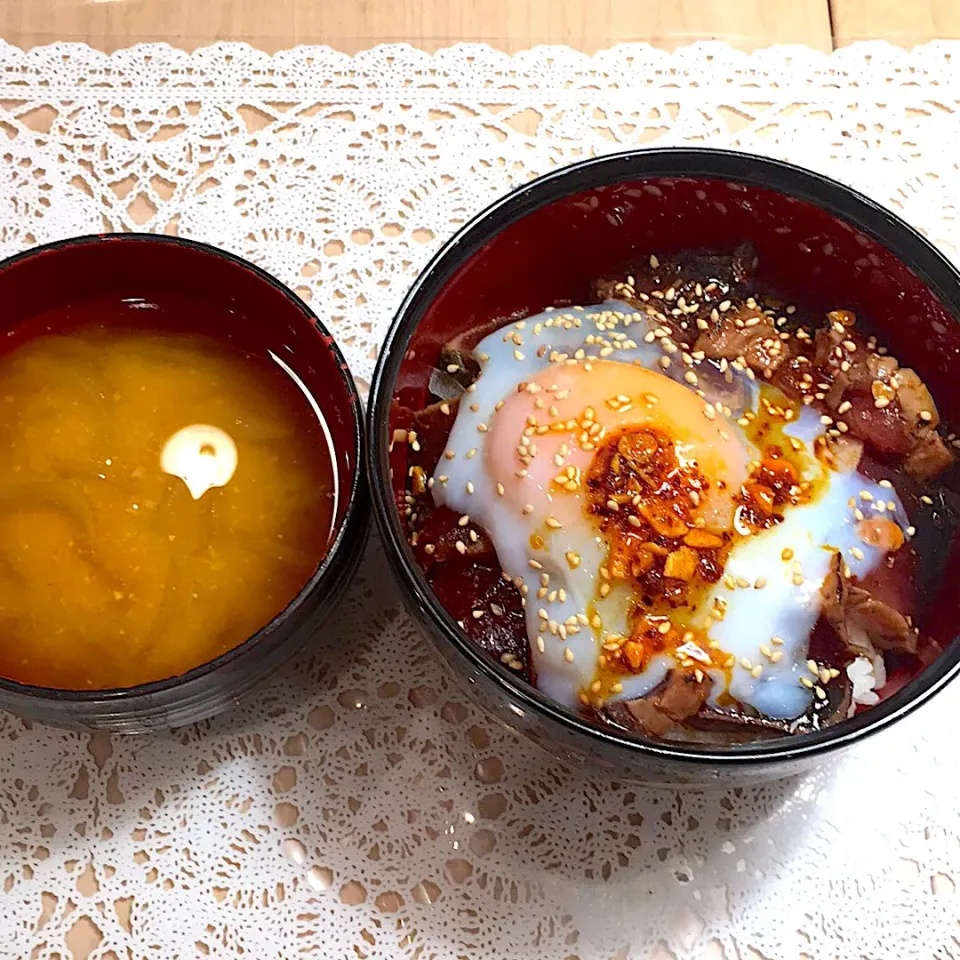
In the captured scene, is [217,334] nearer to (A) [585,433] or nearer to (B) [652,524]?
(A) [585,433]

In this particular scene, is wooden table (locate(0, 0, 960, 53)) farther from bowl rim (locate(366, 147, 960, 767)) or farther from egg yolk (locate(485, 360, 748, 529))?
egg yolk (locate(485, 360, 748, 529))

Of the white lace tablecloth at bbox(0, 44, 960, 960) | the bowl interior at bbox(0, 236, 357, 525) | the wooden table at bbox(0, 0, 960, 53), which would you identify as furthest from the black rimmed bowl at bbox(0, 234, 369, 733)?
the wooden table at bbox(0, 0, 960, 53)

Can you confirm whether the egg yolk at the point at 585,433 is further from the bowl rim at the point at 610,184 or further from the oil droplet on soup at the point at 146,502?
the oil droplet on soup at the point at 146,502

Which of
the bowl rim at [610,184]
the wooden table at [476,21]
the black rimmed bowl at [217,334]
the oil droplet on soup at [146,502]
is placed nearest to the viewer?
the bowl rim at [610,184]

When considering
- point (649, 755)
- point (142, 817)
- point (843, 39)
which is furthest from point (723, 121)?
point (142, 817)

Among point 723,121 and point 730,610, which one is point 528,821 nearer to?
point 730,610

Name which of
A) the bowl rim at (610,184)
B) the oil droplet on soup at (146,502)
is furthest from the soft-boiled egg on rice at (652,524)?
the oil droplet on soup at (146,502)

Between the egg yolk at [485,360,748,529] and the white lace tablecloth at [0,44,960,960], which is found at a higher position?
the egg yolk at [485,360,748,529]
